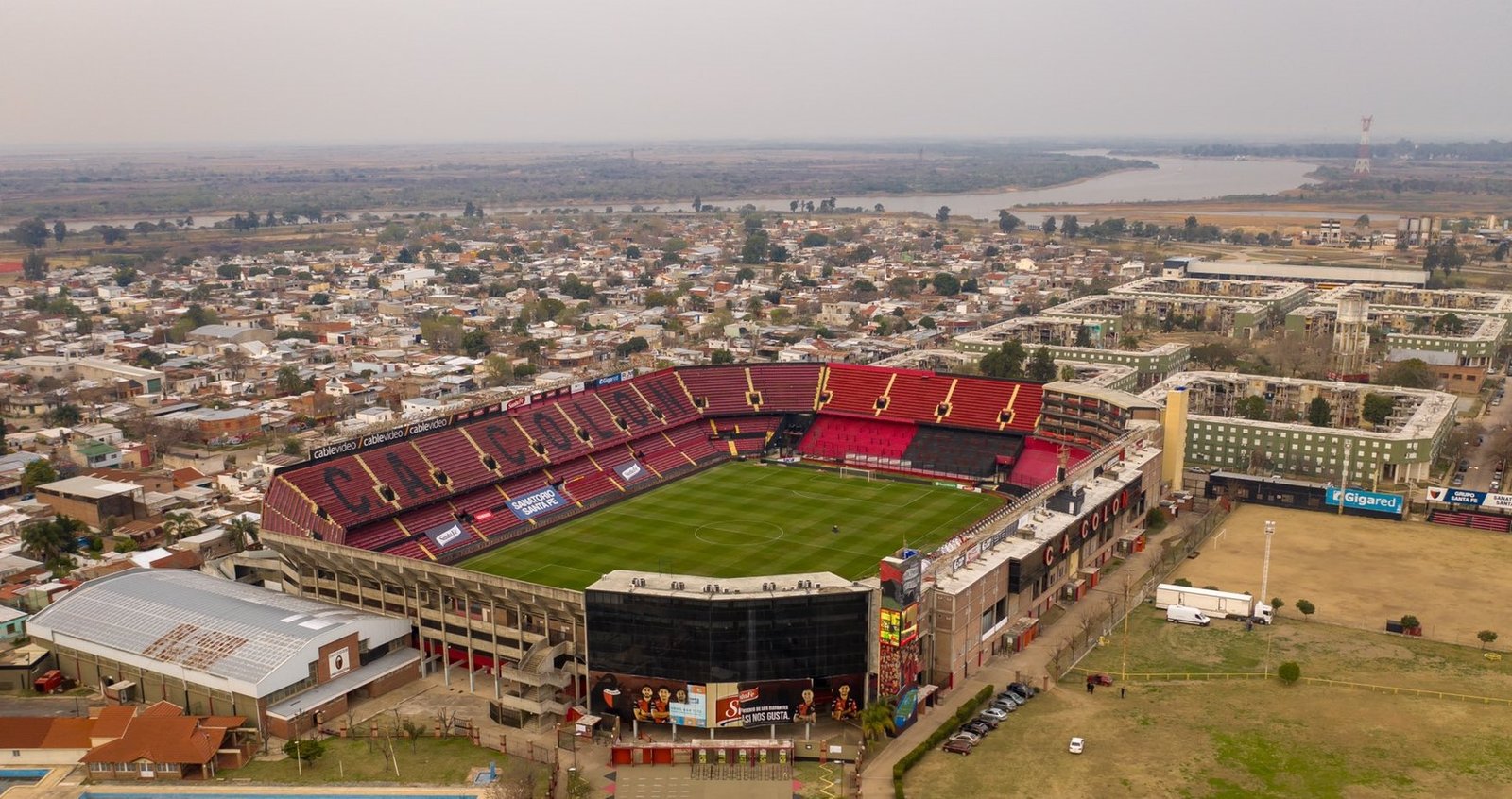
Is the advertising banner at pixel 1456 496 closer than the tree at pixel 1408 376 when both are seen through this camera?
Yes

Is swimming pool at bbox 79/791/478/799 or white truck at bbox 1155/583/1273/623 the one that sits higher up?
white truck at bbox 1155/583/1273/623

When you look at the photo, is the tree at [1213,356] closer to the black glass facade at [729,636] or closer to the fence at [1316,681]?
the fence at [1316,681]

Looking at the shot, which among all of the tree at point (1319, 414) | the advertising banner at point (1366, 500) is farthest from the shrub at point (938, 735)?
the tree at point (1319, 414)

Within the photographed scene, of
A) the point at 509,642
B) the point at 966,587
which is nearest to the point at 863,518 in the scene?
the point at 966,587

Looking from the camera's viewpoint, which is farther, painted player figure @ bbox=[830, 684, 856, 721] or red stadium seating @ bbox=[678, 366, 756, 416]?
red stadium seating @ bbox=[678, 366, 756, 416]

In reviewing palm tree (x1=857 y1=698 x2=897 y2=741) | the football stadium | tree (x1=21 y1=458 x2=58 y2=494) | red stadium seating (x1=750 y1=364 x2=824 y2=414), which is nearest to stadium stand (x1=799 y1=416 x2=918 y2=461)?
the football stadium

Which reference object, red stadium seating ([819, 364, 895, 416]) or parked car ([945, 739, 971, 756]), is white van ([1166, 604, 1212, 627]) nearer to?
parked car ([945, 739, 971, 756])
